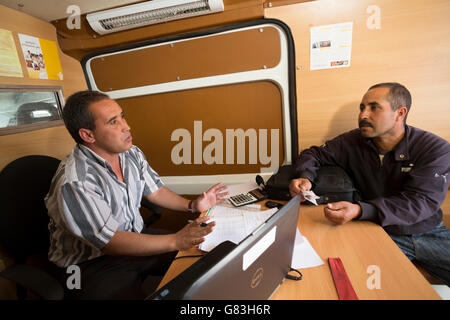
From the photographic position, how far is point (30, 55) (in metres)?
1.55

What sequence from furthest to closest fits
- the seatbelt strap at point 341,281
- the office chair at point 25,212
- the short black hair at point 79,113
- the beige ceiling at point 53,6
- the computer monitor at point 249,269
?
1. the beige ceiling at point 53,6
2. the short black hair at point 79,113
3. the office chair at point 25,212
4. the seatbelt strap at point 341,281
5. the computer monitor at point 249,269

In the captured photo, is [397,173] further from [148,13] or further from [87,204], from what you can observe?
[148,13]

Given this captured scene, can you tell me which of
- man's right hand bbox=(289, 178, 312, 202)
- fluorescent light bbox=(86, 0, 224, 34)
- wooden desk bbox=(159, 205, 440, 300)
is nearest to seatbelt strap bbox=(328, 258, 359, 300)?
wooden desk bbox=(159, 205, 440, 300)

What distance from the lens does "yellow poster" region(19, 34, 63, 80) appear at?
5.01 feet

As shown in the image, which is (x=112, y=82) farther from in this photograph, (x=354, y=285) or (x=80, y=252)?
(x=354, y=285)

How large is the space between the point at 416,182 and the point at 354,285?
74 centimetres

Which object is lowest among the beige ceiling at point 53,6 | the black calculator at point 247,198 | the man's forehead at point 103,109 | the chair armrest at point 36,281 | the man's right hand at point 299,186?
the chair armrest at point 36,281

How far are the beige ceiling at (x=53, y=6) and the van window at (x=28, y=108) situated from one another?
52 centimetres

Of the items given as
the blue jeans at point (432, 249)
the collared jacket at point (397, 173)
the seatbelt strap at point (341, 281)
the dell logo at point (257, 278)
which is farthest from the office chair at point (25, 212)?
the blue jeans at point (432, 249)

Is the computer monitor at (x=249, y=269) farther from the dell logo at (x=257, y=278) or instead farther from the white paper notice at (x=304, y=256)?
the white paper notice at (x=304, y=256)

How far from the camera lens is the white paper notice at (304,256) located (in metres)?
0.83

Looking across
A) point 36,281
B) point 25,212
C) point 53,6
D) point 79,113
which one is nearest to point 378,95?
point 79,113

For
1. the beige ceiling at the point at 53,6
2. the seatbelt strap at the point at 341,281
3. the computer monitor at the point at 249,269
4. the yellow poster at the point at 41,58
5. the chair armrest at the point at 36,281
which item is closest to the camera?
the computer monitor at the point at 249,269

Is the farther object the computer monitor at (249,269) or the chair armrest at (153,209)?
the chair armrest at (153,209)
